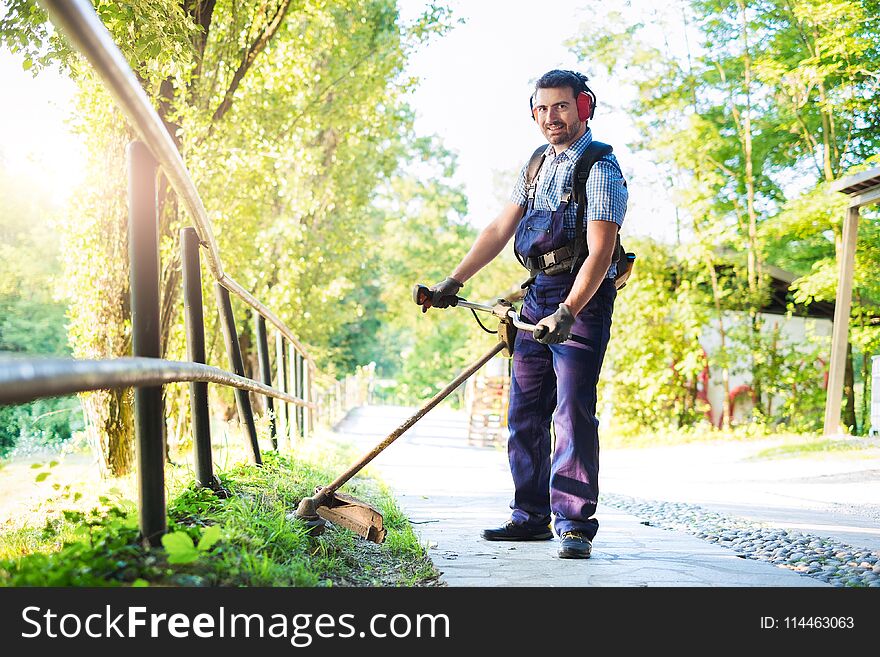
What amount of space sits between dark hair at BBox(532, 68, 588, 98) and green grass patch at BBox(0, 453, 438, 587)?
4.84 feet

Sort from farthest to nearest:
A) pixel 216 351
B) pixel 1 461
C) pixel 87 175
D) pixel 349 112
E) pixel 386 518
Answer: pixel 349 112 < pixel 216 351 < pixel 87 175 < pixel 386 518 < pixel 1 461

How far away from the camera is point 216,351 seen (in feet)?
27.9

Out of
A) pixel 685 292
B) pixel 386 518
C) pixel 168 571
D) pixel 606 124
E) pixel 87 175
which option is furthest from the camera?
pixel 606 124

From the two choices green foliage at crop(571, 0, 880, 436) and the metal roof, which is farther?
green foliage at crop(571, 0, 880, 436)

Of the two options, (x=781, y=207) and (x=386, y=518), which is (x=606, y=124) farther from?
(x=386, y=518)

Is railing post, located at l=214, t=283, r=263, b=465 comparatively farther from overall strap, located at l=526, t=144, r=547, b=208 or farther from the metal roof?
the metal roof

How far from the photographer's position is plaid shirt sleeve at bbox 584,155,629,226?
2.67m

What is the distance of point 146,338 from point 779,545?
2.22 m

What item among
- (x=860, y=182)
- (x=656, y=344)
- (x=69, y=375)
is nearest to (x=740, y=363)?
(x=656, y=344)

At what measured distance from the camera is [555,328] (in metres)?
2.52

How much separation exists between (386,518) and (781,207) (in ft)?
35.3

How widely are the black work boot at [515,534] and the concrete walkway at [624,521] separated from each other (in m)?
0.05

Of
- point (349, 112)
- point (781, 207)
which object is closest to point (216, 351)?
point (349, 112)

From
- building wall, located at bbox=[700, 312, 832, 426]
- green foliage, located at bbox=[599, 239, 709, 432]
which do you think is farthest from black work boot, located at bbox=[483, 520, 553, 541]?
building wall, located at bbox=[700, 312, 832, 426]
